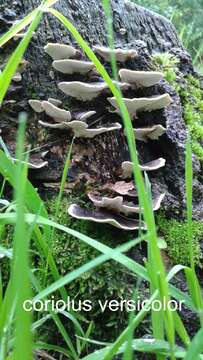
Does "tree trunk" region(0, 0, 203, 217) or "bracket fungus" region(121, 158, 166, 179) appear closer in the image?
"bracket fungus" region(121, 158, 166, 179)

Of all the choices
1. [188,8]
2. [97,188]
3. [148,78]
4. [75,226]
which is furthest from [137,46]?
[188,8]

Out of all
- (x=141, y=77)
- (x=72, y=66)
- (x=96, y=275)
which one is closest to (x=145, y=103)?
(x=141, y=77)

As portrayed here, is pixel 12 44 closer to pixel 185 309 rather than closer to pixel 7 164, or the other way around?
pixel 7 164

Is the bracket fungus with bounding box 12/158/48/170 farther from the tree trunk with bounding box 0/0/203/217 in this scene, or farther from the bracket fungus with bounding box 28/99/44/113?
the bracket fungus with bounding box 28/99/44/113

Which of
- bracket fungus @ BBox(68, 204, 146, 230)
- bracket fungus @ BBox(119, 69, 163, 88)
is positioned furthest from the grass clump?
bracket fungus @ BBox(119, 69, 163, 88)

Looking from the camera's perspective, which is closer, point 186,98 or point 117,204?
point 117,204

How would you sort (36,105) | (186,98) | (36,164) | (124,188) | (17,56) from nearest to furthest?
(17,56) → (124,188) → (36,164) → (36,105) → (186,98)

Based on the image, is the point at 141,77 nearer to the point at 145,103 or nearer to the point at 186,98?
the point at 145,103
